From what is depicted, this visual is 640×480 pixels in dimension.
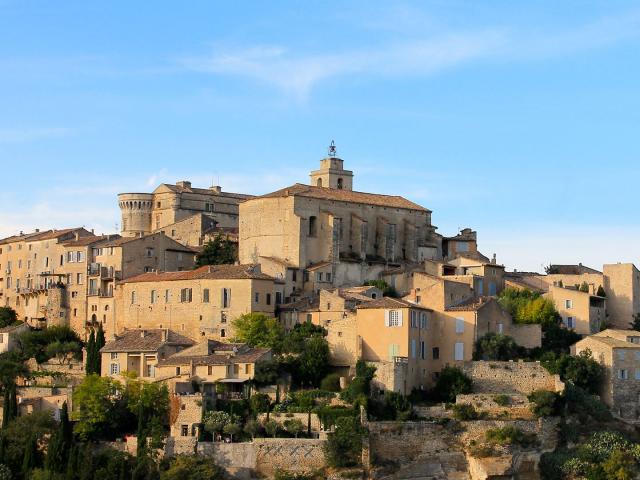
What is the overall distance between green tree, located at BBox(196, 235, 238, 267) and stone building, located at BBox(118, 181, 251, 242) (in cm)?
864

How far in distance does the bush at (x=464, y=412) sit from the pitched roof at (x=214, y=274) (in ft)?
45.6

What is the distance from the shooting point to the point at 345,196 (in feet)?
282

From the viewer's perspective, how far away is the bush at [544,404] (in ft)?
221

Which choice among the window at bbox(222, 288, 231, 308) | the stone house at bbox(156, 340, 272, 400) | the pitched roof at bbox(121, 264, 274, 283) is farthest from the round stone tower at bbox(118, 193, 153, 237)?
the stone house at bbox(156, 340, 272, 400)

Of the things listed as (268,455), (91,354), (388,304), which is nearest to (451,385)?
(388,304)

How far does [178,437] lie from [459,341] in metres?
14.2

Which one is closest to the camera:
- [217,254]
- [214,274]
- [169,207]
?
[214,274]

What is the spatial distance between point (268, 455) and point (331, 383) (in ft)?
19.2

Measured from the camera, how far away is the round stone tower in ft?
315

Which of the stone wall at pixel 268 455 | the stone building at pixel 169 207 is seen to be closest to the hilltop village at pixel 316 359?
the stone wall at pixel 268 455

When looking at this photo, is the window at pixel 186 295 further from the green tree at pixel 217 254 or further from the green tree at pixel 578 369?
the green tree at pixel 578 369

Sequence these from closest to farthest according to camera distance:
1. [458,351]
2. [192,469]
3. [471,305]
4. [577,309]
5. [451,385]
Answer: [192,469], [451,385], [458,351], [471,305], [577,309]

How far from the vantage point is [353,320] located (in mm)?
71250

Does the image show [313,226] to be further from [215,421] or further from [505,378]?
[215,421]
